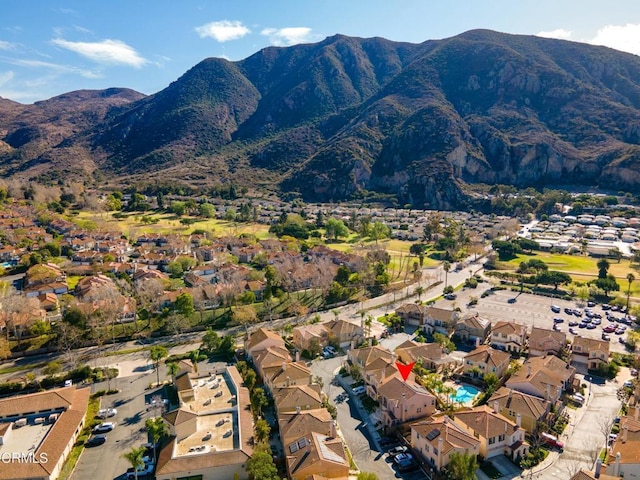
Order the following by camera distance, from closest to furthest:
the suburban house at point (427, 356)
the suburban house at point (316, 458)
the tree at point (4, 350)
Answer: the suburban house at point (316, 458) < the suburban house at point (427, 356) < the tree at point (4, 350)

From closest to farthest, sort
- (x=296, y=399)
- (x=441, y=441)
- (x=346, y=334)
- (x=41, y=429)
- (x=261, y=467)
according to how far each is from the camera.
Result: (x=261, y=467), (x=441, y=441), (x=41, y=429), (x=296, y=399), (x=346, y=334)

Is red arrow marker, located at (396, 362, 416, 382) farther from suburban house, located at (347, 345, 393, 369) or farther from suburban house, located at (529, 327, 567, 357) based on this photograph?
suburban house, located at (529, 327, 567, 357)

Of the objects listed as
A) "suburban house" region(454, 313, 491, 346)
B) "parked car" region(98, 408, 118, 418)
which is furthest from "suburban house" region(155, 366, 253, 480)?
"suburban house" region(454, 313, 491, 346)

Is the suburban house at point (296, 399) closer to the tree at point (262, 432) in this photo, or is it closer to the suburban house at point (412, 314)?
the tree at point (262, 432)

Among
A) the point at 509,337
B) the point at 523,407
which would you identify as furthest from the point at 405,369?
the point at 509,337

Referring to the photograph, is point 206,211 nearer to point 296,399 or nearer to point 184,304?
point 184,304

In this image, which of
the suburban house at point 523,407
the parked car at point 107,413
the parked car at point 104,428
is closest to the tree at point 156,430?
the parked car at point 104,428
